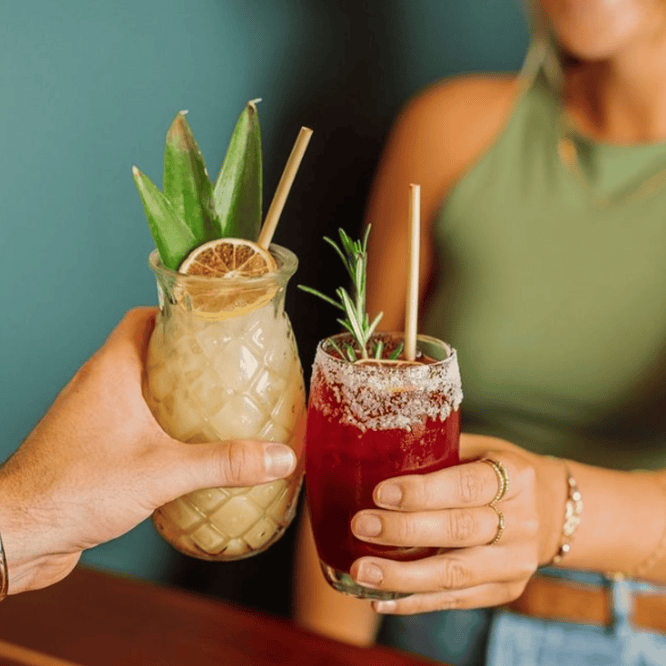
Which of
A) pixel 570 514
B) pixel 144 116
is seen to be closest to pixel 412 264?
pixel 570 514

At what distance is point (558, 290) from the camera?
1768 mm

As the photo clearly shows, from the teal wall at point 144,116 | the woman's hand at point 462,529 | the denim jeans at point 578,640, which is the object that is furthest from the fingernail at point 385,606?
the teal wall at point 144,116

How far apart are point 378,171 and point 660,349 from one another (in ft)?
2.50

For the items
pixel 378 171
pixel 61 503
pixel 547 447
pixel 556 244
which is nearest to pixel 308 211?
pixel 378 171

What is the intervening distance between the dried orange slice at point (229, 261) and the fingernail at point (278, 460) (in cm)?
20

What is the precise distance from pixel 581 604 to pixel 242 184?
1128mm

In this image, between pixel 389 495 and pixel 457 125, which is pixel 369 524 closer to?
pixel 389 495

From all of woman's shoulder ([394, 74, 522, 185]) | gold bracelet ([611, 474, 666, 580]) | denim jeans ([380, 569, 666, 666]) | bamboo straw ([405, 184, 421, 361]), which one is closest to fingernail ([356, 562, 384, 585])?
bamboo straw ([405, 184, 421, 361])

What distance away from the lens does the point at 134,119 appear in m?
1.63

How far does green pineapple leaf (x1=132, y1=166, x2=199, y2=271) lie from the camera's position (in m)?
0.91

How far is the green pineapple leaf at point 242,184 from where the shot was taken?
0.96 m

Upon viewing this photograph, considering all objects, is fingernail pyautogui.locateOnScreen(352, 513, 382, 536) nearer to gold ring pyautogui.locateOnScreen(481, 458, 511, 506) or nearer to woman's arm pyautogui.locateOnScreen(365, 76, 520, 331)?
gold ring pyautogui.locateOnScreen(481, 458, 511, 506)

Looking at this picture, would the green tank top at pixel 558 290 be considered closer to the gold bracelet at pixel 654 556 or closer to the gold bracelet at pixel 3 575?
the gold bracelet at pixel 654 556

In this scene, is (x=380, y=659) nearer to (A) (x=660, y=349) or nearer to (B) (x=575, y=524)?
(B) (x=575, y=524)
